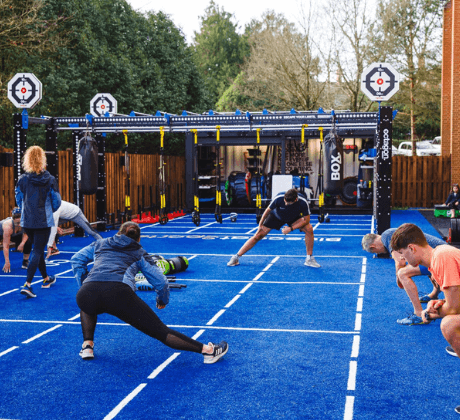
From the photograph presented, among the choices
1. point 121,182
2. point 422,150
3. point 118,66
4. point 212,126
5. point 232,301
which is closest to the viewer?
point 232,301

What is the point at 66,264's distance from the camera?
11.5m

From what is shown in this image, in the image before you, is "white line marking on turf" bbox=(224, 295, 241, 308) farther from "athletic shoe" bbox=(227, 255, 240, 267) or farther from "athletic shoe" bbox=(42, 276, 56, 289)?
"athletic shoe" bbox=(42, 276, 56, 289)

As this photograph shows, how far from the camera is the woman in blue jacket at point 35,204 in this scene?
8.44m

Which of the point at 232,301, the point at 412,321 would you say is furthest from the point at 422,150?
the point at 412,321

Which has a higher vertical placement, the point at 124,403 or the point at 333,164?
the point at 333,164

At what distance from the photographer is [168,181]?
23.0m

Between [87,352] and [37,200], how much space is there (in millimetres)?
3340

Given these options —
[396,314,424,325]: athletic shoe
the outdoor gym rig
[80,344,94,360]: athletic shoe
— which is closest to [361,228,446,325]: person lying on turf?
[396,314,424,325]: athletic shoe

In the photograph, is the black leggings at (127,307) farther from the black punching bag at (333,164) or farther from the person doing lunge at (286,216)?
the black punching bag at (333,164)

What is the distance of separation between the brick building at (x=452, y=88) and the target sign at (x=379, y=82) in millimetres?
11155

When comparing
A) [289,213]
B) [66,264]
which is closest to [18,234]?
[66,264]

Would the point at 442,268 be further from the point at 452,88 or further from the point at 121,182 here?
the point at 452,88

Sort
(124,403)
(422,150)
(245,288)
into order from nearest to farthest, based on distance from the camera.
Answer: (124,403) < (245,288) < (422,150)

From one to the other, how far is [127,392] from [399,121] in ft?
109
